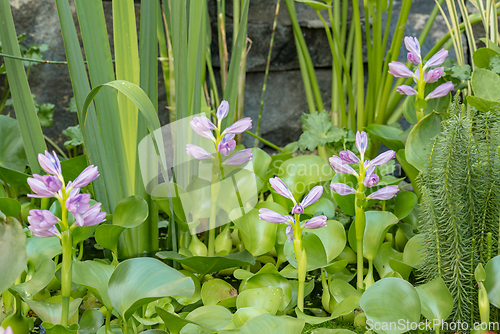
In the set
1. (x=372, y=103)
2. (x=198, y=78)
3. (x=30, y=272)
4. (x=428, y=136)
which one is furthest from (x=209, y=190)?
(x=372, y=103)

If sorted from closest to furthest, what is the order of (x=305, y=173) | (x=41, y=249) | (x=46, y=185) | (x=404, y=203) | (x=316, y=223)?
(x=46, y=185) < (x=316, y=223) < (x=41, y=249) < (x=404, y=203) < (x=305, y=173)

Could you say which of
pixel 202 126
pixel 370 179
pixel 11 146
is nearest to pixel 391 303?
pixel 370 179

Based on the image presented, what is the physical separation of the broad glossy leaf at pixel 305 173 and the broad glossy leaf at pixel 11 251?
1.84 feet

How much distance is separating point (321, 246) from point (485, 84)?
47cm

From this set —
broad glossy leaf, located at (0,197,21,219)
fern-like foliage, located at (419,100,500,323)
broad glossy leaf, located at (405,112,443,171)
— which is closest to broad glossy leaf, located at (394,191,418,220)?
broad glossy leaf, located at (405,112,443,171)

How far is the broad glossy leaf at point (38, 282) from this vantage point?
562 millimetres

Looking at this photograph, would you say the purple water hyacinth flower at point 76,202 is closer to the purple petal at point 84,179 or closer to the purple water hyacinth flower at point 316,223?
the purple petal at point 84,179

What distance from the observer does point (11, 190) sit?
0.94 meters

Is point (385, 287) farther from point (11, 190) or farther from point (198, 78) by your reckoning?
point (11, 190)

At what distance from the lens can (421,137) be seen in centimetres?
76

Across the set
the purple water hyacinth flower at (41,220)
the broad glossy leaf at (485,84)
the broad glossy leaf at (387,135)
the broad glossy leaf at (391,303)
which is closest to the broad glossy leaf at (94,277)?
the purple water hyacinth flower at (41,220)

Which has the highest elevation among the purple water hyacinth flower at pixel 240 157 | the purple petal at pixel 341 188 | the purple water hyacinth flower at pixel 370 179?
the purple water hyacinth flower at pixel 240 157

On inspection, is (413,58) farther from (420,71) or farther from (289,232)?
(289,232)

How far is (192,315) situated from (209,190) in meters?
0.27
